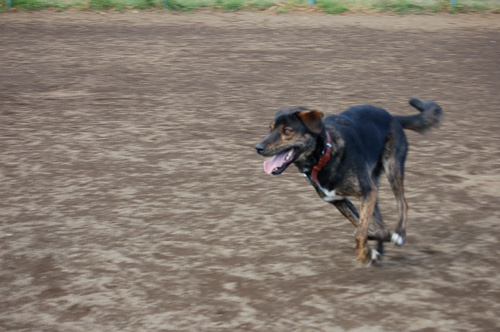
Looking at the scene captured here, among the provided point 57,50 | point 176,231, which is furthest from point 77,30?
point 176,231

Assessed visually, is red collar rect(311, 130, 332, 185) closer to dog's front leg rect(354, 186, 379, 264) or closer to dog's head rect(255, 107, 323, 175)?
dog's head rect(255, 107, 323, 175)

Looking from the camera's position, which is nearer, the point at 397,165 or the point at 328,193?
the point at 328,193

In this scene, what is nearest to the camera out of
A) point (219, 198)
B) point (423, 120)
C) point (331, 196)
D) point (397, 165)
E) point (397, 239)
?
point (331, 196)

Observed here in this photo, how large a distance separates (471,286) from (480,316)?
14.0 inches

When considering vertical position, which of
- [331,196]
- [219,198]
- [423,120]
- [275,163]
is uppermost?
[423,120]

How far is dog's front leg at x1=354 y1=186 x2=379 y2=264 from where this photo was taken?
3893 millimetres

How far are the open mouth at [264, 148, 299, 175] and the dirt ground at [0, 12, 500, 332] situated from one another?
2.18 feet

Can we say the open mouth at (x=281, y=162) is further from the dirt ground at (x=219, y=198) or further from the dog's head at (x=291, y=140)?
the dirt ground at (x=219, y=198)

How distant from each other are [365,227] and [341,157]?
0.46 meters

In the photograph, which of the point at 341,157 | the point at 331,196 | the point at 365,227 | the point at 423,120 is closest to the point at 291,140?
the point at 341,157

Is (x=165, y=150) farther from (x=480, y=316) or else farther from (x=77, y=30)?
(x=77, y=30)

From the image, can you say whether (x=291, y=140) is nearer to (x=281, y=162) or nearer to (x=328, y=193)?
(x=281, y=162)

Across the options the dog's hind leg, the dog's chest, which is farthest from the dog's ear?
the dog's hind leg

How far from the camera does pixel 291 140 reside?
3.85 m
